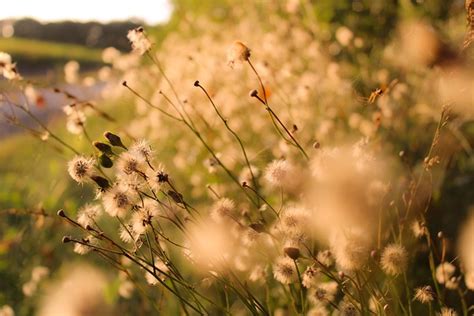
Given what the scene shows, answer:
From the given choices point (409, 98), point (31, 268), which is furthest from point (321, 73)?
point (31, 268)

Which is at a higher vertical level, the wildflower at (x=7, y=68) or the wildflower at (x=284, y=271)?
the wildflower at (x=7, y=68)

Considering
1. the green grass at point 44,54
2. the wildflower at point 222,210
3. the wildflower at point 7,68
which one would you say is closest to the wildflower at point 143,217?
the wildflower at point 222,210

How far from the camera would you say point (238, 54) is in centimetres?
177

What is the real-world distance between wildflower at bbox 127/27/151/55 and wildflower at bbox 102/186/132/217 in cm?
64

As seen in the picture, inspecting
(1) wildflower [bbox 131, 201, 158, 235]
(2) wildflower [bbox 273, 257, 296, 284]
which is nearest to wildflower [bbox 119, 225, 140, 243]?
(1) wildflower [bbox 131, 201, 158, 235]

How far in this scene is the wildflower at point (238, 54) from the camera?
5.80 ft

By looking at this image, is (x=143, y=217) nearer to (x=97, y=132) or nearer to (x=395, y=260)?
(x=395, y=260)

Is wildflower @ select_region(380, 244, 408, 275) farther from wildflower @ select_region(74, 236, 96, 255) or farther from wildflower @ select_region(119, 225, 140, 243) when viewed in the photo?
wildflower @ select_region(74, 236, 96, 255)

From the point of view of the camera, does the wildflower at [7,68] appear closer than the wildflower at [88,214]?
No

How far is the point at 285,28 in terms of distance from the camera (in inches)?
189

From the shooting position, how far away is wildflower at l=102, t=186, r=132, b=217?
157 cm

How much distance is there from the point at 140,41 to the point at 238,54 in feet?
1.50

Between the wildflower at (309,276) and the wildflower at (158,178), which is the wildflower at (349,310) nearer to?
the wildflower at (309,276)

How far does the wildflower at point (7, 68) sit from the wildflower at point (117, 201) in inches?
39.8
